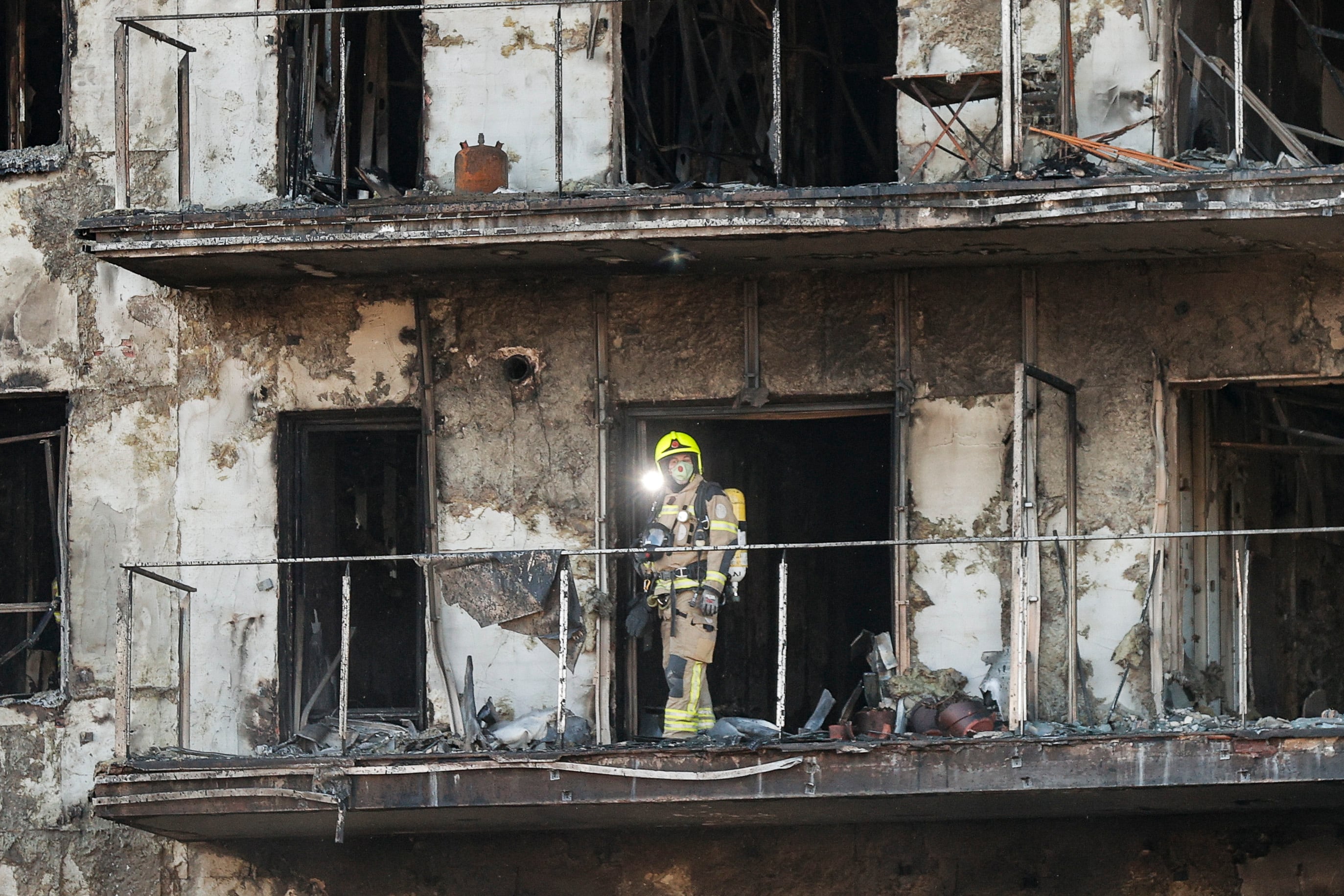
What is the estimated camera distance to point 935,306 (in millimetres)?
12805

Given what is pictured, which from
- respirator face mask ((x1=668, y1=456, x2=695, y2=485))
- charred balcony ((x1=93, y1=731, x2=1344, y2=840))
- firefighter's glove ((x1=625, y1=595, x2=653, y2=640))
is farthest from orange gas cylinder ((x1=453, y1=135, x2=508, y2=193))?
charred balcony ((x1=93, y1=731, x2=1344, y2=840))

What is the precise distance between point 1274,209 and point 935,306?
2116 mm

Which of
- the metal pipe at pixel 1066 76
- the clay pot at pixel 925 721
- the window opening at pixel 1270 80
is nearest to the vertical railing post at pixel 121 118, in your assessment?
the clay pot at pixel 925 721

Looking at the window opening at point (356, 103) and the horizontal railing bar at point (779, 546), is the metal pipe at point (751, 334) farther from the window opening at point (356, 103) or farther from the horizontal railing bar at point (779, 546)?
the window opening at point (356, 103)

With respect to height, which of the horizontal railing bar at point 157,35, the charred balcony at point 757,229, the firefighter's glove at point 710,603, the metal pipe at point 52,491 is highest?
the horizontal railing bar at point 157,35

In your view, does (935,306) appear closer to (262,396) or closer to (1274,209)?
(1274,209)

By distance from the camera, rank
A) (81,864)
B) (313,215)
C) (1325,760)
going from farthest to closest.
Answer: (81,864) < (313,215) < (1325,760)

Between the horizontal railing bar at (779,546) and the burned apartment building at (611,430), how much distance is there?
0.09 metres

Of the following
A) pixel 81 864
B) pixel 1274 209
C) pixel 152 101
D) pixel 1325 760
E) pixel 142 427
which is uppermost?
pixel 152 101

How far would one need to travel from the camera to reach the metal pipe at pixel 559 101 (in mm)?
12469

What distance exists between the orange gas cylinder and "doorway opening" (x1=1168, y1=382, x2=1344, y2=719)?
13.4ft

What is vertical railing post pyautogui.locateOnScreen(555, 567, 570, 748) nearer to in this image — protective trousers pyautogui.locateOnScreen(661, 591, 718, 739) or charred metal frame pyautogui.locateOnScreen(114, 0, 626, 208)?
protective trousers pyautogui.locateOnScreen(661, 591, 718, 739)

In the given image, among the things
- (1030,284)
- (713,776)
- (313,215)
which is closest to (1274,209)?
(1030,284)

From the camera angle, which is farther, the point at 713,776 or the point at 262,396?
the point at 262,396
